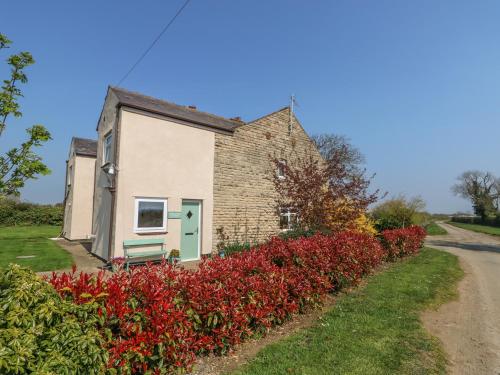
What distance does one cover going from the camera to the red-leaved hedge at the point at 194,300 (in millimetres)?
3123

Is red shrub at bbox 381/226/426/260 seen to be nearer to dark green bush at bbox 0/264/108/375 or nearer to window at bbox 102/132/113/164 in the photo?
dark green bush at bbox 0/264/108/375

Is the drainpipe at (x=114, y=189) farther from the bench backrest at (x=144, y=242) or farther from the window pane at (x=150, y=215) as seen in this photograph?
the window pane at (x=150, y=215)

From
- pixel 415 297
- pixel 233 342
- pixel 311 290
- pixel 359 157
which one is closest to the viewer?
pixel 233 342

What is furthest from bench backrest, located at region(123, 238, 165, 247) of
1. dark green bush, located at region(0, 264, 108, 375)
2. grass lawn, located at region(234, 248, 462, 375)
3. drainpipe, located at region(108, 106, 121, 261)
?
dark green bush, located at region(0, 264, 108, 375)

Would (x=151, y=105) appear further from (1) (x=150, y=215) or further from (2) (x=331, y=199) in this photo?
(2) (x=331, y=199)

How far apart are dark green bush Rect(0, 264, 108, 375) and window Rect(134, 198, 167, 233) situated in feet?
25.5

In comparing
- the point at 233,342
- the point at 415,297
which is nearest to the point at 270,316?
the point at 233,342

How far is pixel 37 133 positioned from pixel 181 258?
7611mm

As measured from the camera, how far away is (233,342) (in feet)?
13.8

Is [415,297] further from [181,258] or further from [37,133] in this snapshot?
[37,133]

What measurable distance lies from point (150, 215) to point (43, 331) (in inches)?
338

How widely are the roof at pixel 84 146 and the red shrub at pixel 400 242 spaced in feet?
59.2

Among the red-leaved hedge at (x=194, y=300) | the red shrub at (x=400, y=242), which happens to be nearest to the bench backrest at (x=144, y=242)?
the red-leaved hedge at (x=194, y=300)

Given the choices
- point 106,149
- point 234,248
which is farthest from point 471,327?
point 106,149
